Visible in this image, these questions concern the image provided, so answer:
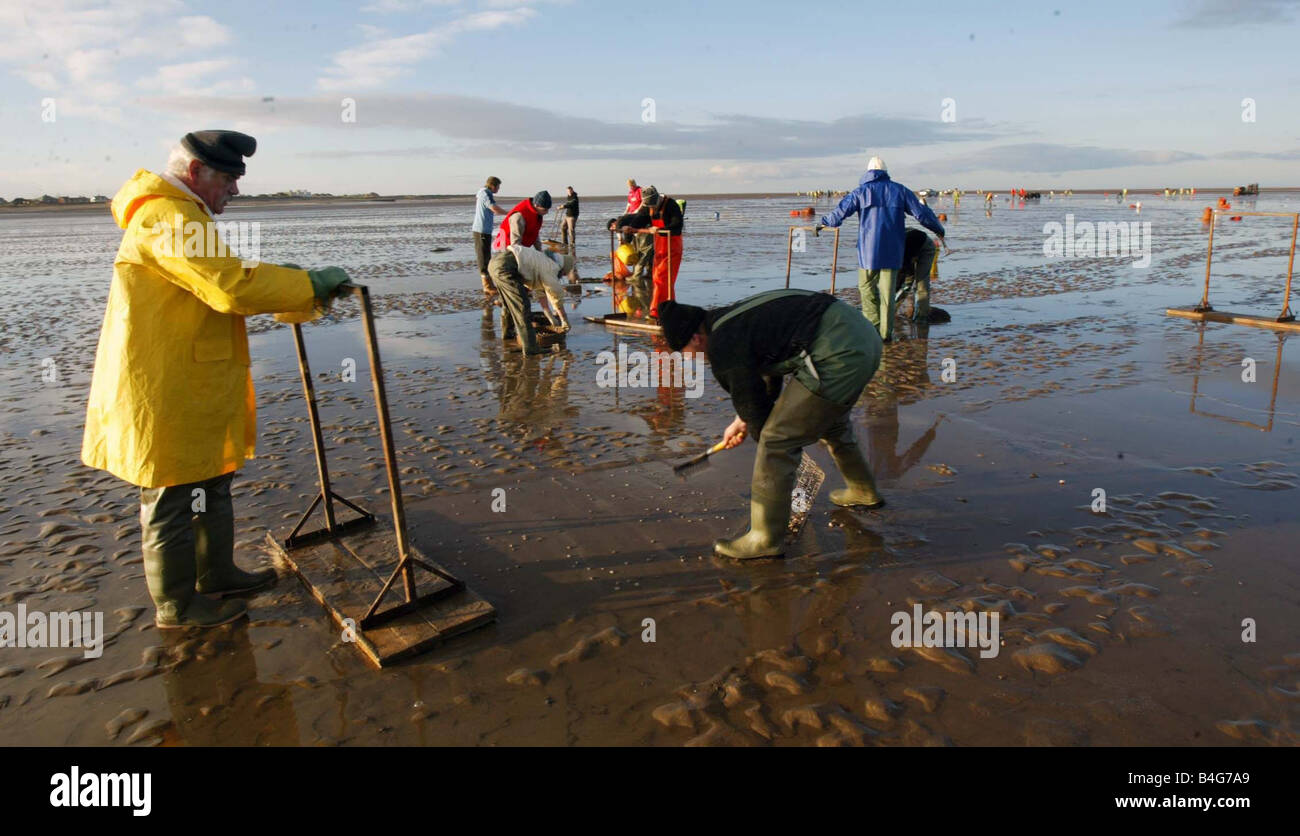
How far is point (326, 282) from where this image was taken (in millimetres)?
3580

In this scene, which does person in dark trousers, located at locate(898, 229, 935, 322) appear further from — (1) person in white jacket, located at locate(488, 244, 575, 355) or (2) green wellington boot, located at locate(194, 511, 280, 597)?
(2) green wellington boot, located at locate(194, 511, 280, 597)

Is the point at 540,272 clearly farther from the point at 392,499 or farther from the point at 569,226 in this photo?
the point at 569,226

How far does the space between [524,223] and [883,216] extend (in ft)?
16.0

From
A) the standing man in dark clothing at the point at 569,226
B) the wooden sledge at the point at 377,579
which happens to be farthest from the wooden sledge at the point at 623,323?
the wooden sledge at the point at 377,579

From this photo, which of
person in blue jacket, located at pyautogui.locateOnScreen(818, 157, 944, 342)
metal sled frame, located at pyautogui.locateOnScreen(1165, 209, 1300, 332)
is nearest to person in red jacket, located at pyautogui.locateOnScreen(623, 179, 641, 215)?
person in blue jacket, located at pyautogui.locateOnScreen(818, 157, 944, 342)

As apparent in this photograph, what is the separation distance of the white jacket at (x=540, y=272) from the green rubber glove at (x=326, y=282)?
686 centimetres

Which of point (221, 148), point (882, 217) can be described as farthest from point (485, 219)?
point (221, 148)

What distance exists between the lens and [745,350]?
4.11 metres

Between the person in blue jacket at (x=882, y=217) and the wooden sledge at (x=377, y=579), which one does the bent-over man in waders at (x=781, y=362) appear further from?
the person in blue jacket at (x=882, y=217)

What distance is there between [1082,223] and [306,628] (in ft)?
141

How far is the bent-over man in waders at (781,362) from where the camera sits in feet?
13.6

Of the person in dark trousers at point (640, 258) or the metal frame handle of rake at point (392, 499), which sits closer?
the metal frame handle of rake at point (392, 499)

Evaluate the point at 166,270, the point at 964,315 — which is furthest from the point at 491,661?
the point at 964,315
